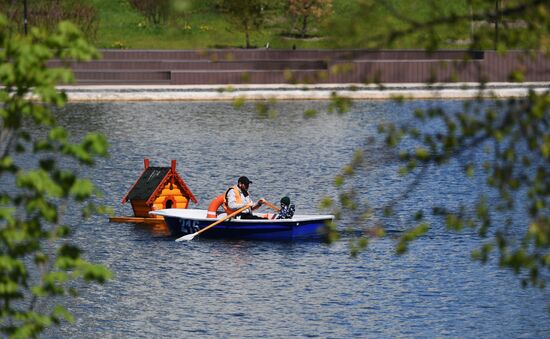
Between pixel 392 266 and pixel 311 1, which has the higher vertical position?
pixel 311 1

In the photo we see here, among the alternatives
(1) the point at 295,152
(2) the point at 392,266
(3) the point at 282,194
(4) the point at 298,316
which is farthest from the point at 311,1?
(4) the point at 298,316

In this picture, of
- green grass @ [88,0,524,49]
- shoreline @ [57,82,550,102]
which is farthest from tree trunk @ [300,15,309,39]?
shoreline @ [57,82,550,102]

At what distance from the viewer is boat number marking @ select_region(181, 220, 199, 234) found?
29.2m

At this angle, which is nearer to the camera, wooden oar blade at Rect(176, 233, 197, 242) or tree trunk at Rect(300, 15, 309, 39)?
wooden oar blade at Rect(176, 233, 197, 242)

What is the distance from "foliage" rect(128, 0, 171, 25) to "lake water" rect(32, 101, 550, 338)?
25.9 metres

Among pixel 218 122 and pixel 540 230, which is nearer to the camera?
pixel 540 230

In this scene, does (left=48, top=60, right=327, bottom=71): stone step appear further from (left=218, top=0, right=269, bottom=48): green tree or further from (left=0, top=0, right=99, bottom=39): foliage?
(left=0, top=0, right=99, bottom=39): foliage

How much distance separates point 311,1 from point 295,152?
2082 cm

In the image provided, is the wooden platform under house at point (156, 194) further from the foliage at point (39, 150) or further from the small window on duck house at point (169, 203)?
the foliage at point (39, 150)

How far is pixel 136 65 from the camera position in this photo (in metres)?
61.5

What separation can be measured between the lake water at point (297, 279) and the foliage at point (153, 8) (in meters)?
25.9

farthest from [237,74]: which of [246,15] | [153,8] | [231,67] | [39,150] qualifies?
[39,150]

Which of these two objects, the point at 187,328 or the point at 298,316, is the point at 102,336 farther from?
the point at 298,316

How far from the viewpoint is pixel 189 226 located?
29312mm
